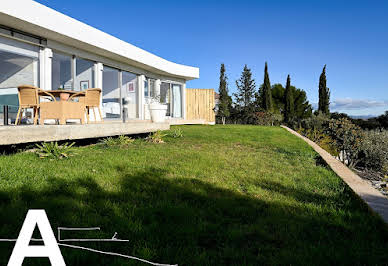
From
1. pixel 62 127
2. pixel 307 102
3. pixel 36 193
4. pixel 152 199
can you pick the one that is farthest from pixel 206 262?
pixel 307 102

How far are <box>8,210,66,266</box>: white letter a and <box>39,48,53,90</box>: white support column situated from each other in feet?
27.1

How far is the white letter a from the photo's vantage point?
39.7 inches

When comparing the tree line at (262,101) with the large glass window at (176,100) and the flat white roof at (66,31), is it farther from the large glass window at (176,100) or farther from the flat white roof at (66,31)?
the flat white roof at (66,31)

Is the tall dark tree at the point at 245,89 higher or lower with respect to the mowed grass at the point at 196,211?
higher

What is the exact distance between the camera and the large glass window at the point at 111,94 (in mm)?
11219

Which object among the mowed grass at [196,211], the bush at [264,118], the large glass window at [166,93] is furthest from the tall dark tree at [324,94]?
the mowed grass at [196,211]

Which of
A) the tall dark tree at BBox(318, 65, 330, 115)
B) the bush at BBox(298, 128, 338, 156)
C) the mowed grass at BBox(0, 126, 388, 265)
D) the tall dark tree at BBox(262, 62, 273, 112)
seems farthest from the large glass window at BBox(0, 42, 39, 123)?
the tall dark tree at BBox(318, 65, 330, 115)

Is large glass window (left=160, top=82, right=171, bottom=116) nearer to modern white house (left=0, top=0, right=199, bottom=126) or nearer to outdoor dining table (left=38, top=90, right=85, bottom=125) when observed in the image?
modern white house (left=0, top=0, right=199, bottom=126)

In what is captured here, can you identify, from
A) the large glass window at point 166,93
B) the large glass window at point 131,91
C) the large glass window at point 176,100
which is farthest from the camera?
the large glass window at point 176,100

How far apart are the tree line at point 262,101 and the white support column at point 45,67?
1138 centimetres

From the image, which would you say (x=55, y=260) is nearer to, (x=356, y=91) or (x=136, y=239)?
(x=136, y=239)

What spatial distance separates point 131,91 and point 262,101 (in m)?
11.7

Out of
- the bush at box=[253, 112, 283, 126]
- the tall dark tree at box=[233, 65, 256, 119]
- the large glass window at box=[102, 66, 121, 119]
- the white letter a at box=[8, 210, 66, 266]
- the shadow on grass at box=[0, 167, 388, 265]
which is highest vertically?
the tall dark tree at box=[233, 65, 256, 119]

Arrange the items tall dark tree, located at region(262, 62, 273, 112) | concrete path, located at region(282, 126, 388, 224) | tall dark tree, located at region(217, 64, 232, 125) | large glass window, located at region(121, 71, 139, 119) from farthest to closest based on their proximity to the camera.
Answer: tall dark tree, located at region(262, 62, 273, 112), tall dark tree, located at region(217, 64, 232, 125), large glass window, located at region(121, 71, 139, 119), concrete path, located at region(282, 126, 388, 224)
